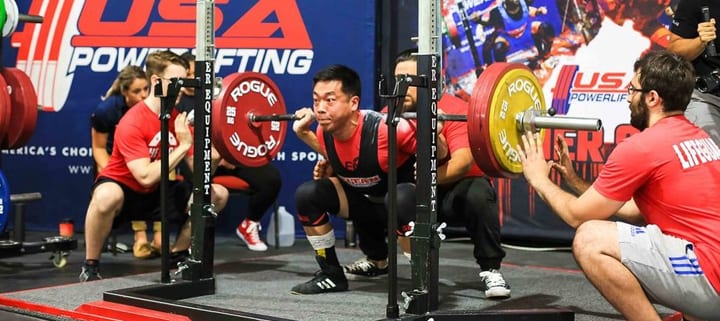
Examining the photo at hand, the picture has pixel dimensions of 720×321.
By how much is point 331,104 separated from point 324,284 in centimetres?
80

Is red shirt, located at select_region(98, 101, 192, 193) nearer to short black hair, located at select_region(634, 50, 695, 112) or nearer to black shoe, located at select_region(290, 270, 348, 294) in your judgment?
black shoe, located at select_region(290, 270, 348, 294)

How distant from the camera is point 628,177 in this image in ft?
9.79

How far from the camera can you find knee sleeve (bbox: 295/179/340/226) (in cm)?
430

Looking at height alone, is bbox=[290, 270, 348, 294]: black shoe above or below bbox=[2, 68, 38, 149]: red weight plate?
below

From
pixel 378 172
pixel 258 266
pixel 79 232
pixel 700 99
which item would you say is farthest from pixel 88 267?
pixel 700 99

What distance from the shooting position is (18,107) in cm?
493

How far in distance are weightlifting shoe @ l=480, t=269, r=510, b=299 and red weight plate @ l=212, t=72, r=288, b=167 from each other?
1160mm

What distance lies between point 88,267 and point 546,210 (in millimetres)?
2627

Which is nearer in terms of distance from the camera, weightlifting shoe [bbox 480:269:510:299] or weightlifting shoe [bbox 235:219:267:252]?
weightlifting shoe [bbox 480:269:510:299]

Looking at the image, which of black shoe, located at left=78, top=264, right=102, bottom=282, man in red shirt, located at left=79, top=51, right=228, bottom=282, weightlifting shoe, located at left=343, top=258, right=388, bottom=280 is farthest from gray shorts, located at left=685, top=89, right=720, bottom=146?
black shoe, located at left=78, top=264, right=102, bottom=282

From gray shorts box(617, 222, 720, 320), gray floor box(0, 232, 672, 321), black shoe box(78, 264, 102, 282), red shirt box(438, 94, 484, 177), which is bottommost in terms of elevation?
gray floor box(0, 232, 672, 321)

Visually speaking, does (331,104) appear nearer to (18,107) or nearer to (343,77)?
(343,77)

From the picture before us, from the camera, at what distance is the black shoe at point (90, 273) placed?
15.5ft

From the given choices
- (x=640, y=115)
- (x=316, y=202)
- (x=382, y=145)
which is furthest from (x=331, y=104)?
(x=640, y=115)
